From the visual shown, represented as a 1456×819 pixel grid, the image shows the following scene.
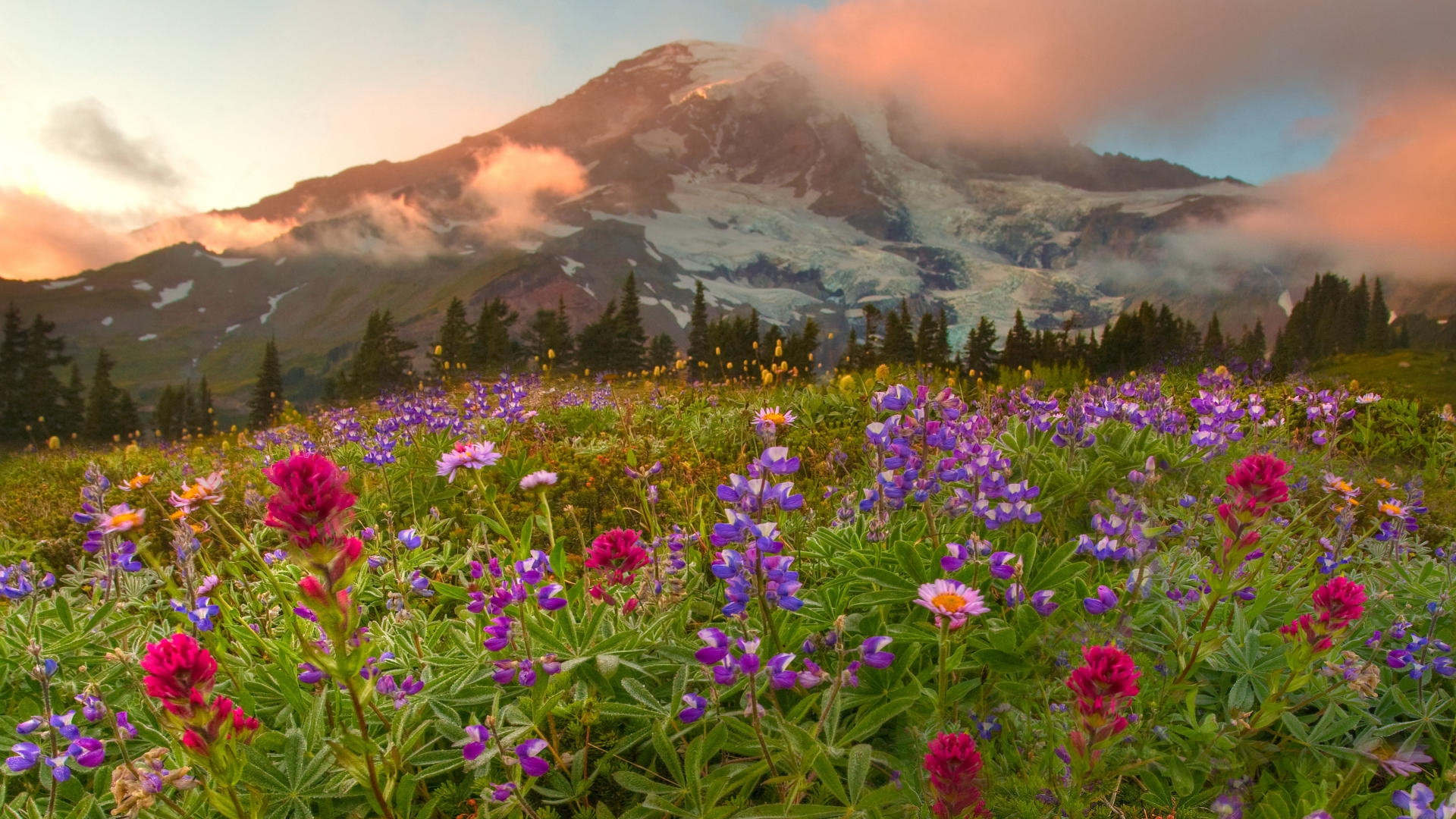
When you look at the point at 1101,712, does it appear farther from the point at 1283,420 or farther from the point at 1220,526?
A: the point at 1283,420

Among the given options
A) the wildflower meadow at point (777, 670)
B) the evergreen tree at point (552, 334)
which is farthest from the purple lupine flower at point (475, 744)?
the evergreen tree at point (552, 334)

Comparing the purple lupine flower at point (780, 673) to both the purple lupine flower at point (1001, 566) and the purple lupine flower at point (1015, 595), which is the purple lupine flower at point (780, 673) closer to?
the purple lupine flower at point (1001, 566)

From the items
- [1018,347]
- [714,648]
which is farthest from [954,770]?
[1018,347]

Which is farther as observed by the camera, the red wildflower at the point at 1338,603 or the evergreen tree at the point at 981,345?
the evergreen tree at the point at 981,345

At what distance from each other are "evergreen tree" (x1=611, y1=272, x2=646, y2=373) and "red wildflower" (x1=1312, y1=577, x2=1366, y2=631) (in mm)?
56969

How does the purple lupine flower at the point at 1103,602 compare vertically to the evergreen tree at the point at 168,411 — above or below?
Answer: above

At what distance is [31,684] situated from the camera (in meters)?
2.53

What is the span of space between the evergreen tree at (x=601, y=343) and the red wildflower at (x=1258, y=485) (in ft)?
196

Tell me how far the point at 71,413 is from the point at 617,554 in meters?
81.9

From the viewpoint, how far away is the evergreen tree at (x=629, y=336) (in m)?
57.8

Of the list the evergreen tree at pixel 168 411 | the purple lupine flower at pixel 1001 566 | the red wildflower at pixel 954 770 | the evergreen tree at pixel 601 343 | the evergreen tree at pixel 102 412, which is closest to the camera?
the red wildflower at pixel 954 770

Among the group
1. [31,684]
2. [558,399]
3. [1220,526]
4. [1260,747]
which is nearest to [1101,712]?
[1220,526]

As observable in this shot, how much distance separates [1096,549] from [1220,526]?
55cm

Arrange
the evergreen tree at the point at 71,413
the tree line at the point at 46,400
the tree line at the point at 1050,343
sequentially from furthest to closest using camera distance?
the evergreen tree at the point at 71,413, the tree line at the point at 46,400, the tree line at the point at 1050,343
